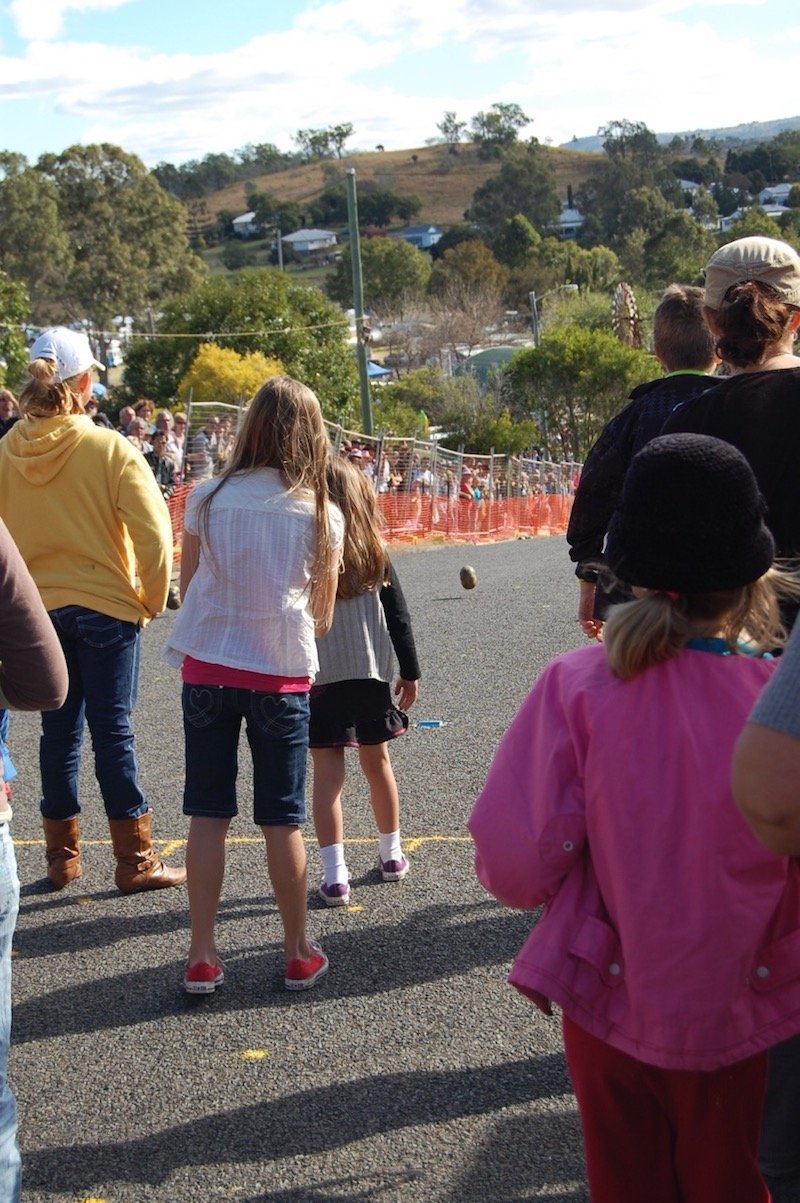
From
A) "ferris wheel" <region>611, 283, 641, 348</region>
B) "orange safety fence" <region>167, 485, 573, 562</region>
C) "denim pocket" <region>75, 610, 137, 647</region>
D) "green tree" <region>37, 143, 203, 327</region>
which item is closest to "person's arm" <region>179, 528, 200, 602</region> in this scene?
"denim pocket" <region>75, 610, 137, 647</region>

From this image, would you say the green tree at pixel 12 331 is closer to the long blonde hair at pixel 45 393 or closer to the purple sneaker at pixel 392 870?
the long blonde hair at pixel 45 393

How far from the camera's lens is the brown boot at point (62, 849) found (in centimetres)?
498

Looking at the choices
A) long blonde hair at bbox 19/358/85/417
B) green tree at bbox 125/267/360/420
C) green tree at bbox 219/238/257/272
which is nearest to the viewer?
long blonde hair at bbox 19/358/85/417

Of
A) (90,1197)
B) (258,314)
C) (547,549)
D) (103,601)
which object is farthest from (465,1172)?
(258,314)

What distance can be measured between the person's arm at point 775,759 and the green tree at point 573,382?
53.2m

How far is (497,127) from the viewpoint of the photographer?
18300 centimetres

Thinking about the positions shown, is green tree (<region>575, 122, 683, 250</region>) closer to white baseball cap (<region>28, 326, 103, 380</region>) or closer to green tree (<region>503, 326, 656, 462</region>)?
green tree (<region>503, 326, 656, 462</region>)

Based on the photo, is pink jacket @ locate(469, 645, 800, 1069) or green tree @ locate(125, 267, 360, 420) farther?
green tree @ locate(125, 267, 360, 420)

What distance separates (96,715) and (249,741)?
1058 millimetres

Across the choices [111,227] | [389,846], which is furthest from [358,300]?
[111,227]

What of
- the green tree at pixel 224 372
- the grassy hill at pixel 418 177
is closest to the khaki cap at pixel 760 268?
the green tree at pixel 224 372

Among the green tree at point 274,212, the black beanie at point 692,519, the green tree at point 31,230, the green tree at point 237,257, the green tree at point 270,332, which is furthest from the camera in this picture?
the green tree at point 274,212

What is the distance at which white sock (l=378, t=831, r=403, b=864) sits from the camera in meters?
4.89

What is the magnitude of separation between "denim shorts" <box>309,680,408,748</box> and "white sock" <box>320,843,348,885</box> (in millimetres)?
354
